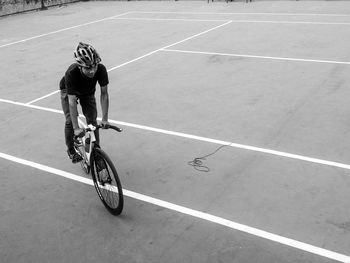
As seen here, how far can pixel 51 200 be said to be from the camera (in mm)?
5719

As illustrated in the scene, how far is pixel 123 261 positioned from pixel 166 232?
0.69 m

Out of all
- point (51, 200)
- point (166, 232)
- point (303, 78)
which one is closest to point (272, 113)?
point (303, 78)

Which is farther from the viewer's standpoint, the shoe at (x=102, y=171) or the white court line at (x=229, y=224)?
the shoe at (x=102, y=171)

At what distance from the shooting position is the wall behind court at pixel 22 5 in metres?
24.7

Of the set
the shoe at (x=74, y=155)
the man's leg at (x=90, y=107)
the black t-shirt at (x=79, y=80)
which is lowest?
the shoe at (x=74, y=155)

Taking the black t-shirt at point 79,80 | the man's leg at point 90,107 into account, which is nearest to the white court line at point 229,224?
the man's leg at point 90,107

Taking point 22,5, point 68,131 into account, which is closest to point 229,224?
point 68,131

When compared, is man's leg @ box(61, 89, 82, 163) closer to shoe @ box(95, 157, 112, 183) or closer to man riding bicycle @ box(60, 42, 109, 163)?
man riding bicycle @ box(60, 42, 109, 163)

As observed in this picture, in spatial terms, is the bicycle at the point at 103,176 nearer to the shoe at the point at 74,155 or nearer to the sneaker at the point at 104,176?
the sneaker at the point at 104,176

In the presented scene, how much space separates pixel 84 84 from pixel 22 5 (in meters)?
23.5

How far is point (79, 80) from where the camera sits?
5207 millimetres

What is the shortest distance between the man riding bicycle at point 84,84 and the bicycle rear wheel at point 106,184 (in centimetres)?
36

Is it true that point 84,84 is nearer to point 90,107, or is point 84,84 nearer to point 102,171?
point 90,107

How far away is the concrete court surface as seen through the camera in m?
4.70
